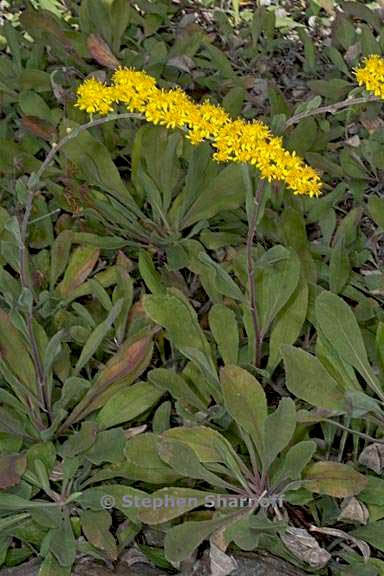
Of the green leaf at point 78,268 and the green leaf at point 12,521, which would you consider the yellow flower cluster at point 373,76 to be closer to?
the green leaf at point 78,268

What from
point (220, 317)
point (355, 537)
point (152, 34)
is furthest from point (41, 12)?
point (355, 537)

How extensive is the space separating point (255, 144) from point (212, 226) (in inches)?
32.5

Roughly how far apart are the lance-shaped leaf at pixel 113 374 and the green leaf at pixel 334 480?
50 cm

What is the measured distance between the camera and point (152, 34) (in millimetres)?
3418

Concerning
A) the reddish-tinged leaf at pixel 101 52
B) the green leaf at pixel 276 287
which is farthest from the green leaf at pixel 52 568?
the reddish-tinged leaf at pixel 101 52

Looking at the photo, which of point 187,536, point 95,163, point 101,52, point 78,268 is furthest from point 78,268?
point 101,52

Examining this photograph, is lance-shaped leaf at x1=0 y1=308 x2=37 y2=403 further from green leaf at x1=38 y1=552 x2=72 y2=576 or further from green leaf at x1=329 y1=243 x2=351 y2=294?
green leaf at x1=329 y1=243 x2=351 y2=294

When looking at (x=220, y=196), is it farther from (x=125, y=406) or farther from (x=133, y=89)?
(x=125, y=406)

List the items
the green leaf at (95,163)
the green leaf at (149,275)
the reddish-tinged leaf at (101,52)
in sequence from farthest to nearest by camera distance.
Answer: the reddish-tinged leaf at (101,52), the green leaf at (95,163), the green leaf at (149,275)

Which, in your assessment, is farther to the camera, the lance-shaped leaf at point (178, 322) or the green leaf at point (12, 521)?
the lance-shaped leaf at point (178, 322)

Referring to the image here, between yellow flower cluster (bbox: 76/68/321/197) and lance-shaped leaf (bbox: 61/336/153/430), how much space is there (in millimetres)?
506

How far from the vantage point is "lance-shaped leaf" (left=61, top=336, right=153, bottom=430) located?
2.02 m

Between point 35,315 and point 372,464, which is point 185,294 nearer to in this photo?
point 35,315

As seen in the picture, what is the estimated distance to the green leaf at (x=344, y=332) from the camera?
6.43 ft
